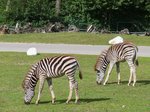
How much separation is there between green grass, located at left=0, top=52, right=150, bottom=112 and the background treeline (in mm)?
38440

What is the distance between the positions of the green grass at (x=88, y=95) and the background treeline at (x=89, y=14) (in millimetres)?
38440

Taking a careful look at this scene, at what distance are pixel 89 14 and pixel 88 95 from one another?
1942 inches

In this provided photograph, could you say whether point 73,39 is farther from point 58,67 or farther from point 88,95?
point 58,67

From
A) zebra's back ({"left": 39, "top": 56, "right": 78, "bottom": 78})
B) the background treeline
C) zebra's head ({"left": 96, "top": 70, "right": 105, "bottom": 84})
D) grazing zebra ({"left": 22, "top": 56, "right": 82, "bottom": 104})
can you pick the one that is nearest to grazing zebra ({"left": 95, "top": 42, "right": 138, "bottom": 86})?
zebra's head ({"left": 96, "top": 70, "right": 105, "bottom": 84})

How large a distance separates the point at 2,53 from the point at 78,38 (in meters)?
13.1

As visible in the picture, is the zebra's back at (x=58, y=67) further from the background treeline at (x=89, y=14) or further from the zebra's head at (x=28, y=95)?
the background treeline at (x=89, y=14)

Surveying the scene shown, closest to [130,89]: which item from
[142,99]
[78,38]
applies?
[142,99]

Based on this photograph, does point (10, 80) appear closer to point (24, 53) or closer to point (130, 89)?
point (130, 89)

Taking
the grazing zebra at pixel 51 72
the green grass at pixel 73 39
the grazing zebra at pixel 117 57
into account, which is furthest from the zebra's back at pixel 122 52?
the green grass at pixel 73 39

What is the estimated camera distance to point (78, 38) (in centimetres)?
4784

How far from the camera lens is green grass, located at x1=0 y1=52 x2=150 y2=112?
15500mm

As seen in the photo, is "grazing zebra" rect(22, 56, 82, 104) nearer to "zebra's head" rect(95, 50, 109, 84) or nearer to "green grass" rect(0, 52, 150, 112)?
"green grass" rect(0, 52, 150, 112)

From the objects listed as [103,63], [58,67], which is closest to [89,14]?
[103,63]

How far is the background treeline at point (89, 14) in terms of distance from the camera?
214 ft
